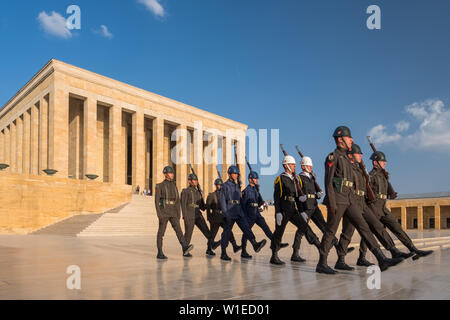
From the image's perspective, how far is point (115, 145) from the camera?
33781 mm

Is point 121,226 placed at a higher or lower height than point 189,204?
lower

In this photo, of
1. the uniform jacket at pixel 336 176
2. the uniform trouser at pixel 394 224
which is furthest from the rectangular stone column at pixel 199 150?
the uniform jacket at pixel 336 176

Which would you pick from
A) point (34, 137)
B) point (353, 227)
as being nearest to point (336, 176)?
point (353, 227)

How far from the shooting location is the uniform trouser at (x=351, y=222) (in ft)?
20.3

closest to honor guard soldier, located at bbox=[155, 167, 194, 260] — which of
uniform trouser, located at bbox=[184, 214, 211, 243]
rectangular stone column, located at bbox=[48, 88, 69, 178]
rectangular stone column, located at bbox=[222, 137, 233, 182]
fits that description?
uniform trouser, located at bbox=[184, 214, 211, 243]

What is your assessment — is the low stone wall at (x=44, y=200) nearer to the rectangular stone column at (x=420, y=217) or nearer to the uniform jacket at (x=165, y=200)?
the uniform jacket at (x=165, y=200)

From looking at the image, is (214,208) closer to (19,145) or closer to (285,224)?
(285,224)

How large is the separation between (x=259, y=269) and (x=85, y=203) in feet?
69.1

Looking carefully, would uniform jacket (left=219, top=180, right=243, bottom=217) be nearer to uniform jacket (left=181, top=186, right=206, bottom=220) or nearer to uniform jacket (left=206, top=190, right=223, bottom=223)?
uniform jacket (left=206, top=190, right=223, bottom=223)

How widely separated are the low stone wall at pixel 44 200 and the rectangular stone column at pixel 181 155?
1320 cm

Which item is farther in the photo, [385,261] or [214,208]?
[214,208]

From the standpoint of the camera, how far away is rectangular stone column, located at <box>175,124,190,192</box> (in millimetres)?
40562

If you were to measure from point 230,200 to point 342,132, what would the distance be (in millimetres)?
2948

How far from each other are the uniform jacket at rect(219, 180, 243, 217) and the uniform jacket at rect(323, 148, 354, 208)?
254 centimetres
